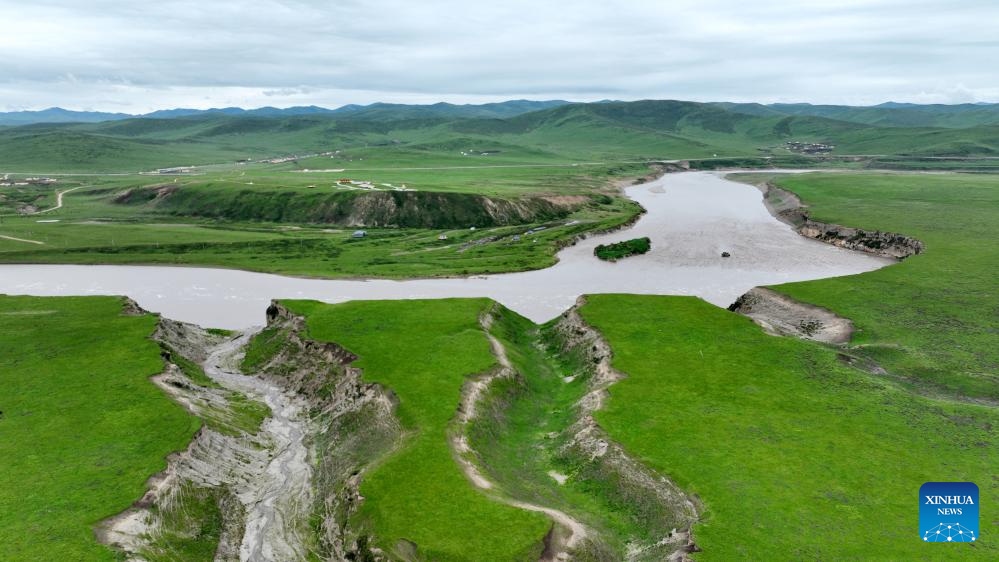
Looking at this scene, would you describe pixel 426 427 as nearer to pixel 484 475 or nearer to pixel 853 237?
pixel 484 475

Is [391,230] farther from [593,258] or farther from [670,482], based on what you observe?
[670,482]

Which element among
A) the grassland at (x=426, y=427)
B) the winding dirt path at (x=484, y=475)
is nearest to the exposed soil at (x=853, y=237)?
the grassland at (x=426, y=427)

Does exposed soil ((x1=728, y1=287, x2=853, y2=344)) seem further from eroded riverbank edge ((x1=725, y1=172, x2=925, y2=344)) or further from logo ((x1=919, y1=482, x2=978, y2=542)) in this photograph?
logo ((x1=919, y1=482, x2=978, y2=542))

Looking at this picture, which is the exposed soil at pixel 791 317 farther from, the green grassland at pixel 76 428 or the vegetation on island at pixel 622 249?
the green grassland at pixel 76 428

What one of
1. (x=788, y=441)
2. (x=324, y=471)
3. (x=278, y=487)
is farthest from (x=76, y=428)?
(x=788, y=441)

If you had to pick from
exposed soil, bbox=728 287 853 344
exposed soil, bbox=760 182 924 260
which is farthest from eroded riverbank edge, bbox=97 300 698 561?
exposed soil, bbox=760 182 924 260

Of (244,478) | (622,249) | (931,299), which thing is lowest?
(244,478)
